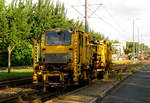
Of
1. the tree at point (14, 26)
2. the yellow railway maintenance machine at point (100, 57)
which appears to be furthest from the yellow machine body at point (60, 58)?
the tree at point (14, 26)

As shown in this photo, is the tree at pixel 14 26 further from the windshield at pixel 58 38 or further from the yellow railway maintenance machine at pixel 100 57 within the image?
the windshield at pixel 58 38

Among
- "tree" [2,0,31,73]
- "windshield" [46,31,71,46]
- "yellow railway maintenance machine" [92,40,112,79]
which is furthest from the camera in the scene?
"tree" [2,0,31,73]

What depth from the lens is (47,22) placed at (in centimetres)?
3534

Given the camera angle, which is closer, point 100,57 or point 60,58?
point 60,58

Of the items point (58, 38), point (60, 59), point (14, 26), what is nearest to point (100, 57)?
point (58, 38)

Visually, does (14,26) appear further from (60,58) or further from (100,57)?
(60,58)

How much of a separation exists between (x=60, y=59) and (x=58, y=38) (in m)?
1.27

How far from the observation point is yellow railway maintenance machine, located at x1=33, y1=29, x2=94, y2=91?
15.2 metres

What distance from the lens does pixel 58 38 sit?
1617 centimetres

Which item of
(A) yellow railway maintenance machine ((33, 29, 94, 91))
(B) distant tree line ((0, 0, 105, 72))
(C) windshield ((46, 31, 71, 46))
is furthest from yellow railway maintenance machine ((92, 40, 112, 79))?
(B) distant tree line ((0, 0, 105, 72))

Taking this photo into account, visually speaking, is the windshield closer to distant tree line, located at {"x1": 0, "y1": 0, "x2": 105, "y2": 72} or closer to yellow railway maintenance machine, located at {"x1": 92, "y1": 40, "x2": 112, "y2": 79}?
yellow railway maintenance machine, located at {"x1": 92, "y1": 40, "x2": 112, "y2": 79}

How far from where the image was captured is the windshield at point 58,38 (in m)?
16.0

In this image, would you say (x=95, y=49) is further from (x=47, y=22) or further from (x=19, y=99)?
(x=47, y=22)

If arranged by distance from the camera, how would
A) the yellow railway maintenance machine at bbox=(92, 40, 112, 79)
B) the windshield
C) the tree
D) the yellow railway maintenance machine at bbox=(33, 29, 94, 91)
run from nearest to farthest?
the yellow railway maintenance machine at bbox=(33, 29, 94, 91) → the windshield → the yellow railway maintenance machine at bbox=(92, 40, 112, 79) → the tree
